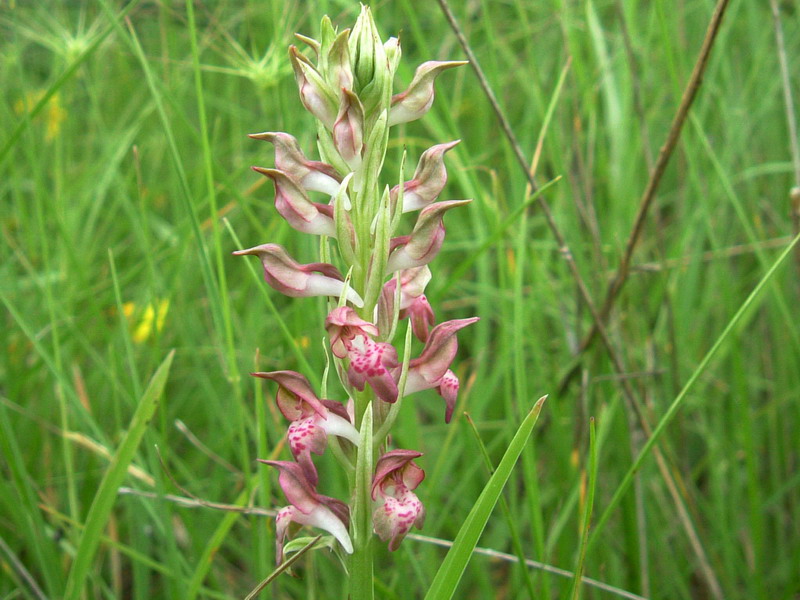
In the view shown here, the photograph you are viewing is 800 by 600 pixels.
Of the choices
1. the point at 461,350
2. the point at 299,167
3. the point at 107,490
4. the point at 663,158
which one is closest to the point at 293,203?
the point at 299,167

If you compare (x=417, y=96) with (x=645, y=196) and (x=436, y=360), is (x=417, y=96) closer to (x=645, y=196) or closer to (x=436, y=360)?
(x=436, y=360)

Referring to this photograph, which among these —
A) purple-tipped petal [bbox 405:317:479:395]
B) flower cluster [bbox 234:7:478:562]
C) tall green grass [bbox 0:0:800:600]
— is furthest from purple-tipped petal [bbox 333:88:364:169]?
tall green grass [bbox 0:0:800:600]

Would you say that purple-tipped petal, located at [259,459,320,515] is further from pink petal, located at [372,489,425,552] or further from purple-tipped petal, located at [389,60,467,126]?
purple-tipped petal, located at [389,60,467,126]

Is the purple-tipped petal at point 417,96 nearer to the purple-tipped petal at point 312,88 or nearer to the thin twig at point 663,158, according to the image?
the purple-tipped petal at point 312,88

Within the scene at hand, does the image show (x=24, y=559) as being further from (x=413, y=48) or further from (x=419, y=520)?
(x=413, y=48)

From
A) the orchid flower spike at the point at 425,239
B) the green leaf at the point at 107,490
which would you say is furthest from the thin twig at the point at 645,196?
the green leaf at the point at 107,490

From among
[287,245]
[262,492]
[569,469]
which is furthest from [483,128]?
[262,492]
